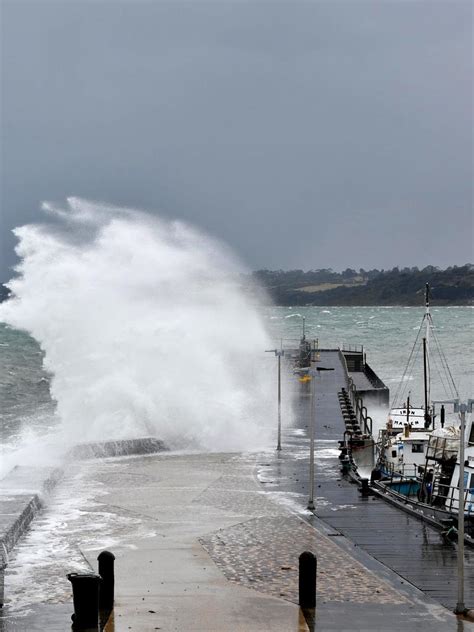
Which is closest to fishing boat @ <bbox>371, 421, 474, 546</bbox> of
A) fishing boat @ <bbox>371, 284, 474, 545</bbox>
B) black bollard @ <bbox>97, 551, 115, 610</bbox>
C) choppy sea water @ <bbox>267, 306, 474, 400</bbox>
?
fishing boat @ <bbox>371, 284, 474, 545</bbox>

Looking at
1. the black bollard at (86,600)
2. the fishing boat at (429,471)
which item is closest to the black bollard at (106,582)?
the black bollard at (86,600)

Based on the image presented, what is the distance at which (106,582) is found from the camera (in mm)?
15320

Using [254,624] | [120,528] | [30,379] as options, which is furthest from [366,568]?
[30,379]

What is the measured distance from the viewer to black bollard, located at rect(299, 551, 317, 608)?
50.3 ft

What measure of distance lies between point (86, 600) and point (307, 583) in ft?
11.0

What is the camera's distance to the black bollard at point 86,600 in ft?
44.3

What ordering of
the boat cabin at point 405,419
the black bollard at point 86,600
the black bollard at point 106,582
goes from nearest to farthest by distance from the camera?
the black bollard at point 86,600 → the black bollard at point 106,582 → the boat cabin at point 405,419

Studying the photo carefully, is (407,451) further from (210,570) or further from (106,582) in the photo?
(106,582)

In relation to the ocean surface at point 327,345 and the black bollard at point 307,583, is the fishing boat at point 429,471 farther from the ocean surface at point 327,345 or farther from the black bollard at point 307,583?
the ocean surface at point 327,345

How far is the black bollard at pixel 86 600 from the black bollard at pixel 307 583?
3116mm

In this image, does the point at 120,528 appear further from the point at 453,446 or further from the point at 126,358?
the point at 126,358

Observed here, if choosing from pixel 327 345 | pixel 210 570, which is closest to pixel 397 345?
pixel 327 345

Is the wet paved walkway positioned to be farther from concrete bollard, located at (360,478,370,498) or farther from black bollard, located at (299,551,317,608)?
concrete bollard, located at (360,478,370,498)

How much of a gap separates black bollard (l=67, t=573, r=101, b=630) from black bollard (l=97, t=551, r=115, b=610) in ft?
4.56
